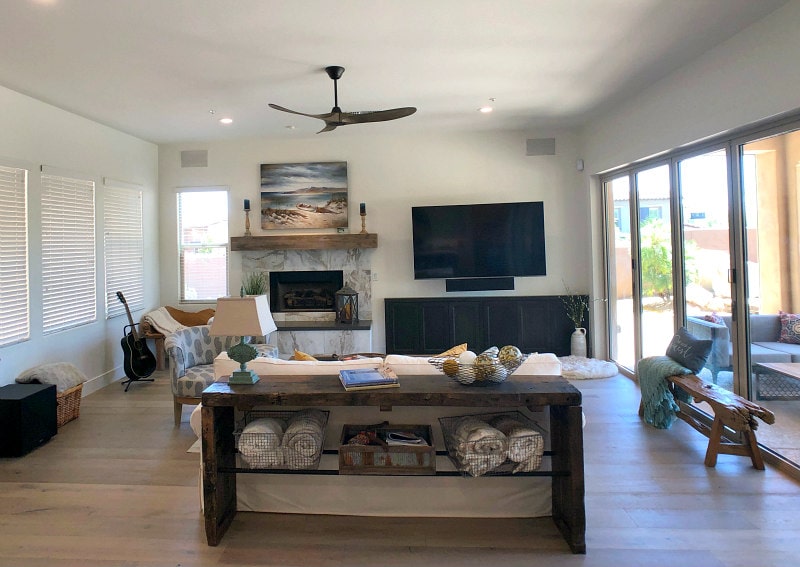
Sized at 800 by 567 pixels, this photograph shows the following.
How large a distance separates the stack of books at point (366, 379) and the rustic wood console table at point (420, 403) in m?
0.03

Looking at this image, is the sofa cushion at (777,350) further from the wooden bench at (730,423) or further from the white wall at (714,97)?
the white wall at (714,97)

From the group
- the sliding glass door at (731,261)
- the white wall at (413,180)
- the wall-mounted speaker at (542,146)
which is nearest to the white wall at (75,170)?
the white wall at (413,180)

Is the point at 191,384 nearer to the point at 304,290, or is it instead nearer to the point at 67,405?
the point at 67,405

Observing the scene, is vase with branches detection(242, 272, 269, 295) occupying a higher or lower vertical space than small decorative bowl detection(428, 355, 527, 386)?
higher

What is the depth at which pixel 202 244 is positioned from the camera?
21.0ft

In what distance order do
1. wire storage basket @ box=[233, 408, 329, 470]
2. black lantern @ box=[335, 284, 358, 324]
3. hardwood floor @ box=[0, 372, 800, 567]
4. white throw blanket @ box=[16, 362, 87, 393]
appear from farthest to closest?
black lantern @ box=[335, 284, 358, 324] → white throw blanket @ box=[16, 362, 87, 393] → wire storage basket @ box=[233, 408, 329, 470] → hardwood floor @ box=[0, 372, 800, 567]

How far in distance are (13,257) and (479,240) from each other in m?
4.62

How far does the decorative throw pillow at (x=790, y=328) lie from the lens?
3.07m

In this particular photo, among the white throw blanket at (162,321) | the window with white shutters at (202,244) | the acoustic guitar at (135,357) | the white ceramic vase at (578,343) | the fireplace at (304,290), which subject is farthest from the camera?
the window with white shutters at (202,244)

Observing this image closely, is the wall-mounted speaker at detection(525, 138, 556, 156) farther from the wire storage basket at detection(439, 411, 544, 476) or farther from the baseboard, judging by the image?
the baseboard

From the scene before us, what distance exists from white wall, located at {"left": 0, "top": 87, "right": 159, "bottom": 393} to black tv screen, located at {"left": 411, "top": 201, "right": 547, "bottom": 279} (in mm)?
3398

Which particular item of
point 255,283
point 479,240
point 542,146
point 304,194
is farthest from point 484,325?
point 255,283

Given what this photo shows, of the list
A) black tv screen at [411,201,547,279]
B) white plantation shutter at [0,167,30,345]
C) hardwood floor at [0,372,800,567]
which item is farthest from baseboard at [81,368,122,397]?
black tv screen at [411,201,547,279]

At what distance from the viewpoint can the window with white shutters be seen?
636 cm
